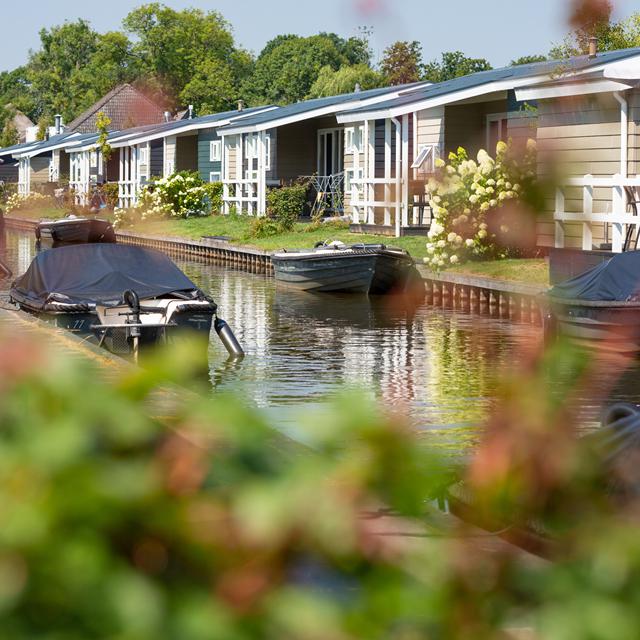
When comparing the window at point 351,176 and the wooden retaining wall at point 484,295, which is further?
the window at point 351,176

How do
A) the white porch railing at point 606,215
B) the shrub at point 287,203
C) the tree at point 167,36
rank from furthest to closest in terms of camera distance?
the shrub at point 287,203
the white porch railing at point 606,215
the tree at point 167,36

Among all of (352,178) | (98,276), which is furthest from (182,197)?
(98,276)

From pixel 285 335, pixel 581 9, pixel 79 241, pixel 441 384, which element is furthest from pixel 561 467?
pixel 79 241

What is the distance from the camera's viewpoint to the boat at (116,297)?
52.9ft

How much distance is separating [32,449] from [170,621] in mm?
176

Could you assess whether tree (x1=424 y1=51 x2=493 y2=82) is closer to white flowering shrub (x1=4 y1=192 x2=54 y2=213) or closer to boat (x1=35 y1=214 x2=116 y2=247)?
boat (x1=35 y1=214 x2=116 y2=247)

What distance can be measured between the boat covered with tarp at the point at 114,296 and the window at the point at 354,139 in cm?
2024

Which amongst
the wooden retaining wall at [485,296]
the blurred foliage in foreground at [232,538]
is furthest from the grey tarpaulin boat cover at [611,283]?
the blurred foliage in foreground at [232,538]

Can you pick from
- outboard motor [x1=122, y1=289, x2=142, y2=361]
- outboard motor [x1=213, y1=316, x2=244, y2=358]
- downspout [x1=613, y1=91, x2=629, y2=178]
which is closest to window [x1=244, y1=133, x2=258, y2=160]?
downspout [x1=613, y1=91, x2=629, y2=178]

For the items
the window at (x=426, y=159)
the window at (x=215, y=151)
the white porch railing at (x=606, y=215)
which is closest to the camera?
the white porch railing at (x=606, y=215)

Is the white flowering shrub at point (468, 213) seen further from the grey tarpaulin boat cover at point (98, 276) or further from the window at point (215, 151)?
the window at point (215, 151)

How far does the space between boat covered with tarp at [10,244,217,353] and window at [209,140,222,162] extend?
32036 mm

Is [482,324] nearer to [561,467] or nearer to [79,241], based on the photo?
[561,467]

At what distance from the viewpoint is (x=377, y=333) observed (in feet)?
68.9
